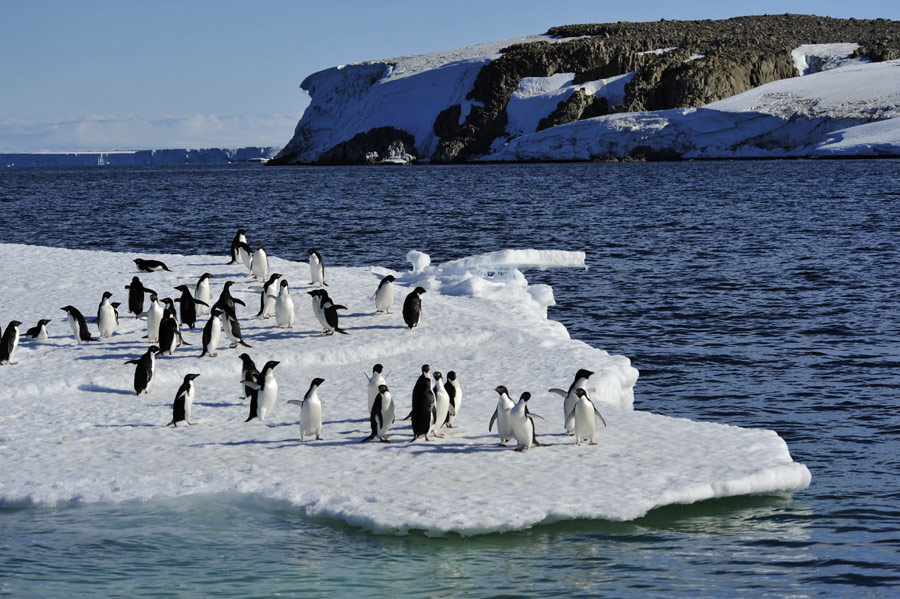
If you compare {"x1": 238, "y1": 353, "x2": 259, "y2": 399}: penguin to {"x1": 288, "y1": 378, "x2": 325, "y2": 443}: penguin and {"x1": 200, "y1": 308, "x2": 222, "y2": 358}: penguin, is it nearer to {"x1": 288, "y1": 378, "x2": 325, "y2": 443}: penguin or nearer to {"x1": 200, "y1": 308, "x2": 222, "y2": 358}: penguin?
{"x1": 200, "y1": 308, "x2": 222, "y2": 358}: penguin

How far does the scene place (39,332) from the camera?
1590 centimetres

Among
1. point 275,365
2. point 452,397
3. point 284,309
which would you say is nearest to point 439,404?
point 452,397

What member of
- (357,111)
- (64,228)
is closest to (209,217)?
(64,228)

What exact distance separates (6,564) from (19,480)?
6.58 ft

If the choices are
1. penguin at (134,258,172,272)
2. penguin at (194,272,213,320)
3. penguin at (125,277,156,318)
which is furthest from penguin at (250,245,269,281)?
penguin at (125,277,156,318)

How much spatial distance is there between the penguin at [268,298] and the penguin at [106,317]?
2657 mm

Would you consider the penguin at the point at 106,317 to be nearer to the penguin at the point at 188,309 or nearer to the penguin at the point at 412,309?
the penguin at the point at 188,309

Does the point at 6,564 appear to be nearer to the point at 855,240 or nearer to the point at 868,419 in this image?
the point at 868,419

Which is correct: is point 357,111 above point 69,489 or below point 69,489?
above

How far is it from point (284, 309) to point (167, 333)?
8.13 ft

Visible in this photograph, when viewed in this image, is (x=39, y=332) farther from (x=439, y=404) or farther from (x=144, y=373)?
(x=439, y=404)

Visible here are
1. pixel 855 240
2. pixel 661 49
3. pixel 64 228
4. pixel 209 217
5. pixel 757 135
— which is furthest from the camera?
pixel 661 49

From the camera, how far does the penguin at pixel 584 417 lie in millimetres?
11391

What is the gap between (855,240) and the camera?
37.3m
